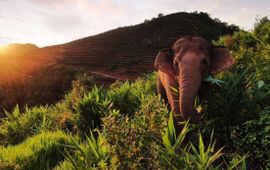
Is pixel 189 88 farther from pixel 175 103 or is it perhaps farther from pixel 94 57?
pixel 94 57

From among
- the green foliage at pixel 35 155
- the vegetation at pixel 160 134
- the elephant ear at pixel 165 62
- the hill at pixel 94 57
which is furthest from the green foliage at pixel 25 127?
the hill at pixel 94 57

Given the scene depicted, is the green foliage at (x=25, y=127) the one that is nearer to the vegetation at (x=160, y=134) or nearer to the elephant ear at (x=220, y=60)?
the vegetation at (x=160, y=134)

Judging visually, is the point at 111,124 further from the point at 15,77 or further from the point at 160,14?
the point at 160,14

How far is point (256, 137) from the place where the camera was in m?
6.93

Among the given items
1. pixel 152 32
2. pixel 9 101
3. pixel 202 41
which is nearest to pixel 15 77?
pixel 9 101

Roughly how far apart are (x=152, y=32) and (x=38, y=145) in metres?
42.2

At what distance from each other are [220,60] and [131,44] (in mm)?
39935

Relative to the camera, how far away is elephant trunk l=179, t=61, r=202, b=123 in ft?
22.5

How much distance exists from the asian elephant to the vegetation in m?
0.29

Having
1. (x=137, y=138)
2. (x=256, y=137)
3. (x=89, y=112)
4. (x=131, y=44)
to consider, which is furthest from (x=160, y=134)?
(x=131, y=44)

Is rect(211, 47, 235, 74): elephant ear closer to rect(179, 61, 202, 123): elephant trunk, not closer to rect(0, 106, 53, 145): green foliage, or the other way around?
rect(179, 61, 202, 123): elephant trunk

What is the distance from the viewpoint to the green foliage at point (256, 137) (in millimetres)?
6762

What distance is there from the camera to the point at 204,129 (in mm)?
7547

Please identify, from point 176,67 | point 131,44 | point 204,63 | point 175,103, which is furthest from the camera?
point 131,44
